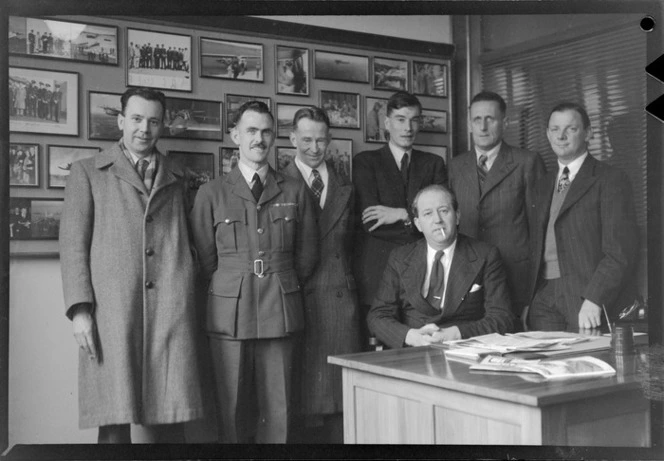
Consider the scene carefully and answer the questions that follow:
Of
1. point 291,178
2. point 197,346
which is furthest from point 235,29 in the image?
point 197,346

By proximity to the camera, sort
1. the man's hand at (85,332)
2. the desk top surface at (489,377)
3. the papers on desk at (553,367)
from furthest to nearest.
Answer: the man's hand at (85,332), the papers on desk at (553,367), the desk top surface at (489,377)

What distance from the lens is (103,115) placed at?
95.0 inches

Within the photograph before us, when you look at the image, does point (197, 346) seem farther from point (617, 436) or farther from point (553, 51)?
Result: point (553, 51)

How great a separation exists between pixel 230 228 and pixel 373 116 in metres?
0.70

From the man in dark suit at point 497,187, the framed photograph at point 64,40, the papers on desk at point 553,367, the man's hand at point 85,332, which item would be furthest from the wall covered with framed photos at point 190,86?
the papers on desk at point 553,367

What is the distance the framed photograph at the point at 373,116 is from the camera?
2549 millimetres

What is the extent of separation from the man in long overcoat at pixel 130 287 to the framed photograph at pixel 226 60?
0.21m

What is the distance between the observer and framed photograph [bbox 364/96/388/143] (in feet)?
8.36

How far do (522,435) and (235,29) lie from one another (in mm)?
1729

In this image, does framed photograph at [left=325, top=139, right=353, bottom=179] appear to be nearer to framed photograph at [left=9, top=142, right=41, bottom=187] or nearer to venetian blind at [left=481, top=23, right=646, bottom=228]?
venetian blind at [left=481, top=23, right=646, bottom=228]

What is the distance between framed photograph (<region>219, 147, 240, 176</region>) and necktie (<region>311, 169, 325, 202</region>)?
11.7 inches

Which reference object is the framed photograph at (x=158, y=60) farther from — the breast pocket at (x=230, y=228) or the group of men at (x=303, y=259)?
the breast pocket at (x=230, y=228)

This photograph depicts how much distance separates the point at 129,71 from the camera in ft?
7.95

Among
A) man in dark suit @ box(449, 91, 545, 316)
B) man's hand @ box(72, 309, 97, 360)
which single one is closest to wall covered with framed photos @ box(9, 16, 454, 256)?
man in dark suit @ box(449, 91, 545, 316)
